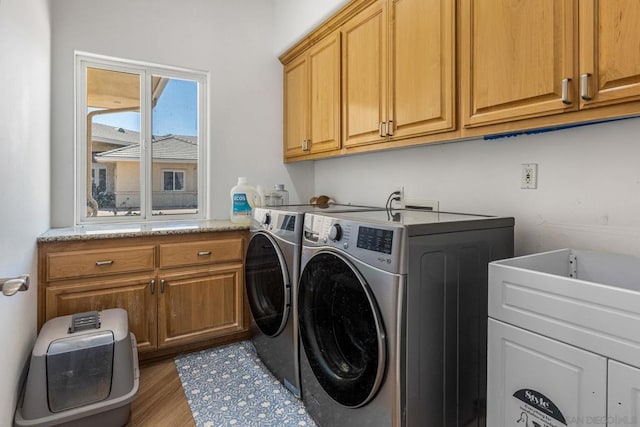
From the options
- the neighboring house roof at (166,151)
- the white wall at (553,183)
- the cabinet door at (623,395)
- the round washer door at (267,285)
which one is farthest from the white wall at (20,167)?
the white wall at (553,183)

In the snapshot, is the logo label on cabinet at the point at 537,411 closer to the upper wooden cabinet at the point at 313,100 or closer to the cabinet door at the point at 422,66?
the cabinet door at the point at 422,66

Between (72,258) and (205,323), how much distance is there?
855 millimetres

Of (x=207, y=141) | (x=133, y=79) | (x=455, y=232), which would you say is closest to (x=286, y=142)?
(x=207, y=141)

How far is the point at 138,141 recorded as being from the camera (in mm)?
2600

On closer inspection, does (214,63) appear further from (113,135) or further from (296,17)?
(113,135)

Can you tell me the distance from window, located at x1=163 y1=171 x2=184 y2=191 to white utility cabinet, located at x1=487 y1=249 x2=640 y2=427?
234 centimetres

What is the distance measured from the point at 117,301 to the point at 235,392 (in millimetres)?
866

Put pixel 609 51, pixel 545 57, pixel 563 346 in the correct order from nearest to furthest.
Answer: pixel 563 346 → pixel 609 51 → pixel 545 57

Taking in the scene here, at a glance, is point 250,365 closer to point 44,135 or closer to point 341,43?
point 44,135

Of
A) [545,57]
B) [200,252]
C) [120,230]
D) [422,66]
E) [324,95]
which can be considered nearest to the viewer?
[545,57]

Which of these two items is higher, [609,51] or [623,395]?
[609,51]

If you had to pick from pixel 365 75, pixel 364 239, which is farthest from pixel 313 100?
pixel 364 239

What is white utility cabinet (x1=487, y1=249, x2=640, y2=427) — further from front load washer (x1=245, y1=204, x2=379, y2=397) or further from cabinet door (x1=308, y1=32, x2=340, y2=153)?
cabinet door (x1=308, y1=32, x2=340, y2=153)

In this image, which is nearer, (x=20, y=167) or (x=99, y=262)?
(x=20, y=167)
